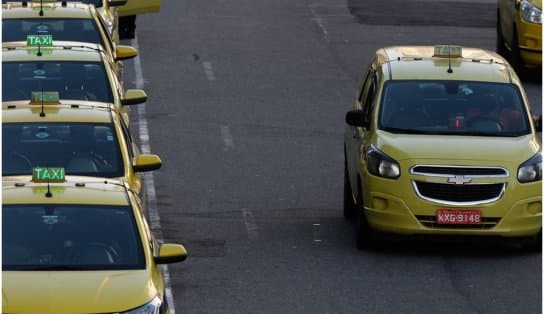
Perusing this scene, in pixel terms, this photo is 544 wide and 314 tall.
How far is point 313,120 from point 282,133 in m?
1.11

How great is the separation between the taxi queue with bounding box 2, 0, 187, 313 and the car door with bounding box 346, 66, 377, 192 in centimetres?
227

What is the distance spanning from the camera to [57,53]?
837 inches

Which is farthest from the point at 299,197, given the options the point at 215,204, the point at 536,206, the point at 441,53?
the point at 536,206

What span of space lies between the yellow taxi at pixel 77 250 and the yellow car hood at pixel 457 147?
4219 mm

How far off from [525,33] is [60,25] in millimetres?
7743

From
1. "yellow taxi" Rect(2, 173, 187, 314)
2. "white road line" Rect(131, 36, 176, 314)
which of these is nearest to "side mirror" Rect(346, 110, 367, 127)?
"white road line" Rect(131, 36, 176, 314)

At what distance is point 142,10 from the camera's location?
31375mm

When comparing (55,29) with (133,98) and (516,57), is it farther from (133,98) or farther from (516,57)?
(516,57)

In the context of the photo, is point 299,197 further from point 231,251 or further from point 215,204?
point 231,251

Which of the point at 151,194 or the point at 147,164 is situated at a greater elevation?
the point at 147,164

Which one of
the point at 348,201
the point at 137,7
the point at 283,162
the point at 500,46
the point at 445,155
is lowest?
the point at 500,46

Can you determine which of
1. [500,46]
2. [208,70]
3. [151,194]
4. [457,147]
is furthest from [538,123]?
[500,46]

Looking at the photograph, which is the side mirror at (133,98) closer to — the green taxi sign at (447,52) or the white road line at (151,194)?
the white road line at (151,194)

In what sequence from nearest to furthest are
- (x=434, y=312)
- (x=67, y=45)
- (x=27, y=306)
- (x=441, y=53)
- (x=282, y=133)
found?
(x=27, y=306) → (x=434, y=312) → (x=441, y=53) → (x=67, y=45) → (x=282, y=133)
